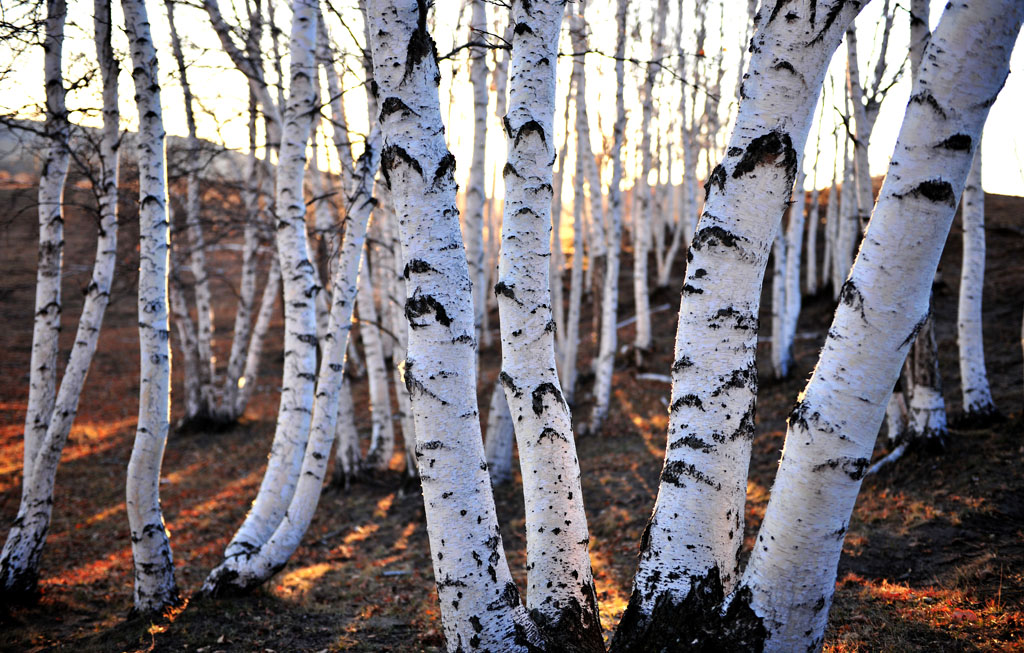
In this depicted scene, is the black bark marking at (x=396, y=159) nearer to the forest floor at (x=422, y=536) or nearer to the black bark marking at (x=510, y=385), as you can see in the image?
the black bark marking at (x=510, y=385)

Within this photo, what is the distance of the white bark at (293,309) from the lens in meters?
4.95

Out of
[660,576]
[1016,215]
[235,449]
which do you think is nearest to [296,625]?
[660,576]

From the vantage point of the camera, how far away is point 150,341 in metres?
4.71

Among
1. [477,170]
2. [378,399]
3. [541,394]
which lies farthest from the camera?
[378,399]

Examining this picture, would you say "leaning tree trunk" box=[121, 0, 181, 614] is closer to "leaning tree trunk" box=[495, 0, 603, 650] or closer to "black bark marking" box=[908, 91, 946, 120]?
"leaning tree trunk" box=[495, 0, 603, 650]

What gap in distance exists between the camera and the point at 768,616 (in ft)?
7.35

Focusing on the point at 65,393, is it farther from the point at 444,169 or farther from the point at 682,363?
the point at 682,363

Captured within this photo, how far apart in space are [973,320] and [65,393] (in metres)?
9.47

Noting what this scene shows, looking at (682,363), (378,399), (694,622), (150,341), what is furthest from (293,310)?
(378,399)

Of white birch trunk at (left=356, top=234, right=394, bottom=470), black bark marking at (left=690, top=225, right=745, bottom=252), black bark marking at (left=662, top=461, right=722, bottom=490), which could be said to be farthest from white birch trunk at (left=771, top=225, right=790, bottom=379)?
black bark marking at (left=662, top=461, right=722, bottom=490)

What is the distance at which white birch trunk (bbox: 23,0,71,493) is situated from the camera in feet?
18.1

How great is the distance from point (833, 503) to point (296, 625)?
4021 mm

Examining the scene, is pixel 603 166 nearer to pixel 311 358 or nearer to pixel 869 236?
pixel 311 358

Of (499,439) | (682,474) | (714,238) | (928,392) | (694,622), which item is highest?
Answer: (714,238)
